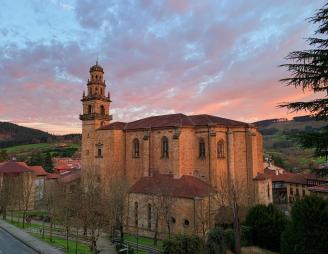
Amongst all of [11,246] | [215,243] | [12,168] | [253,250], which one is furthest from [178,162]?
[12,168]

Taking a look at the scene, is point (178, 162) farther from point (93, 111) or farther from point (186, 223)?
point (93, 111)

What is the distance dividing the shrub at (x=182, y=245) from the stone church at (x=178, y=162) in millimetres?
7502

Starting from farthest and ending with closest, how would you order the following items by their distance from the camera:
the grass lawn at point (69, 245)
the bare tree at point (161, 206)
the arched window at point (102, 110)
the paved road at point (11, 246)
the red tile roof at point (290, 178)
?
the red tile roof at point (290, 178), the arched window at point (102, 110), the bare tree at point (161, 206), the grass lawn at point (69, 245), the paved road at point (11, 246)

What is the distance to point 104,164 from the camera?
1932 inches

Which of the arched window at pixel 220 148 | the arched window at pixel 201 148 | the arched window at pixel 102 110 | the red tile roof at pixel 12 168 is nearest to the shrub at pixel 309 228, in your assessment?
the arched window at pixel 220 148

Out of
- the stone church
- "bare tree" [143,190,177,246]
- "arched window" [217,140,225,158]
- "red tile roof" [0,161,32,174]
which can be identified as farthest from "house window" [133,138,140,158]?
"red tile roof" [0,161,32,174]

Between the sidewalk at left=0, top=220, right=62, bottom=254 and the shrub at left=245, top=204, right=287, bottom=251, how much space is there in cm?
1942

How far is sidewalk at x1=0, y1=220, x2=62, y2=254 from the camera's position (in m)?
30.8

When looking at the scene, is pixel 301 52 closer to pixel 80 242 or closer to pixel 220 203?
pixel 220 203

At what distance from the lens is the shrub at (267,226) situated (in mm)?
30203

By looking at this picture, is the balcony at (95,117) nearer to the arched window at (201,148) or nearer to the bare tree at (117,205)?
the bare tree at (117,205)

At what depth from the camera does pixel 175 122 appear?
44.7 m

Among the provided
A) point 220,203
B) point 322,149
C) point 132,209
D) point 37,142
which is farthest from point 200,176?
point 37,142

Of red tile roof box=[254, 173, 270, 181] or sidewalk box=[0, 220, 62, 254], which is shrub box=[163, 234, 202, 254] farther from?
red tile roof box=[254, 173, 270, 181]
